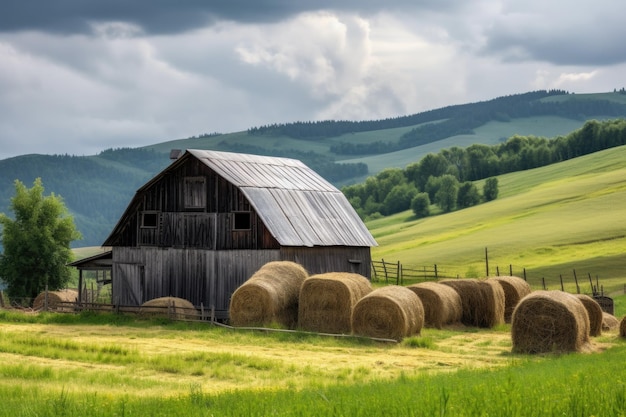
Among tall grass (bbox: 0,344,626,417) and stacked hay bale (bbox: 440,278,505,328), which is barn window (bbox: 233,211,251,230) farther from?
tall grass (bbox: 0,344,626,417)

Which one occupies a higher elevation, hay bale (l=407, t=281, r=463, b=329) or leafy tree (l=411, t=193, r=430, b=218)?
leafy tree (l=411, t=193, r=430, b=218)

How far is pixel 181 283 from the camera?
41906mm

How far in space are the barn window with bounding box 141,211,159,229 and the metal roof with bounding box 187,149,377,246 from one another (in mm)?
3727

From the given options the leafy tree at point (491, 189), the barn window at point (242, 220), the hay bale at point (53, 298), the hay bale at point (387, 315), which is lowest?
the hay bale at point (387, 315)

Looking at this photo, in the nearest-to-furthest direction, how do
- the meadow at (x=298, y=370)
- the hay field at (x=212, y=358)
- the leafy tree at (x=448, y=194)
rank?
the meadow at (x=298, y=370) < the hay field at (x=212, y=358) < the leafy tree at (x=448, y=194)

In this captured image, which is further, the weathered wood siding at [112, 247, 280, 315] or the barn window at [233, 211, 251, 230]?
the barn window at [233, 211, 251, 230]

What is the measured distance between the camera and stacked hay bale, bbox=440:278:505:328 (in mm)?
34594

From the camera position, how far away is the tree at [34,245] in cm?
5900

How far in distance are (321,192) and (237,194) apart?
6.35 m

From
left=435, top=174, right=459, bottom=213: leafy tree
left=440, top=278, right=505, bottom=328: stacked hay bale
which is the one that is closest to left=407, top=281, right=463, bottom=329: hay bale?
left=440, top=278, right=505, bottom=328: stacked hay bale

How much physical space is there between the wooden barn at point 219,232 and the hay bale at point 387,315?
10.4 metres

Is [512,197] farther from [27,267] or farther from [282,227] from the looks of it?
[282,227]

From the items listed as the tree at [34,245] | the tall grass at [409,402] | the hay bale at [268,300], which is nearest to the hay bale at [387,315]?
the hay bale at [268,300]

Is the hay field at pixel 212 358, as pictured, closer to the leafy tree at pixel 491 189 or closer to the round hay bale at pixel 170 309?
the round hay bale at pixel 170 309
